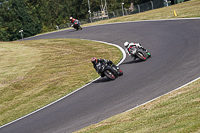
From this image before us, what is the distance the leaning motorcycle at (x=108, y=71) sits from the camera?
1588 cm

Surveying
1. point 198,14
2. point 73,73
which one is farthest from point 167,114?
point 198,14

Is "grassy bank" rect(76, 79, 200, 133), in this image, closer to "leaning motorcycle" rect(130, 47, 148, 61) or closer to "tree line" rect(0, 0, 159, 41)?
"leaning motorcycle" rect(130, 47, 148, 61)

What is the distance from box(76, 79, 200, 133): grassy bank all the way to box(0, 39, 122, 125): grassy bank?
722 centimetres

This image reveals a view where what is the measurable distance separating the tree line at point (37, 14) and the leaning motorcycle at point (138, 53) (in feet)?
179

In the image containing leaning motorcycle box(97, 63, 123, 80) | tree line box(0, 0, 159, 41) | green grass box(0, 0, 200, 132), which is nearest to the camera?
green grass box(0, 0, 200, 132)

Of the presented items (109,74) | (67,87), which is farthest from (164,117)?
(67,87)

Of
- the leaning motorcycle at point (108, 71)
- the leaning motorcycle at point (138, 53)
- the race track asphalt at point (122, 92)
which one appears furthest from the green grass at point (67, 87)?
the leaning motorcycle at point (138, 53)

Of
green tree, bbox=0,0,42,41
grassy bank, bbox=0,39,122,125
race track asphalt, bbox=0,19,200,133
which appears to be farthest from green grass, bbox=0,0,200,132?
green tree, bbox=0,0,42,41

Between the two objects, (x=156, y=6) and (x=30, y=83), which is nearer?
(x=30, y=83)

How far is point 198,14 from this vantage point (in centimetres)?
3253

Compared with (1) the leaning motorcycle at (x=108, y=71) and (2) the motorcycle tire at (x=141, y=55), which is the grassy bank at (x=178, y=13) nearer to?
(2) the motorcycle tire at (x=141, y=55)

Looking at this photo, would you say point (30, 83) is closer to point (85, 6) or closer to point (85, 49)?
point (85, 49)

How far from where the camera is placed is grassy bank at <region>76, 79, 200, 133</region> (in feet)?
22.2

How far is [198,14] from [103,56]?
14480 mm
